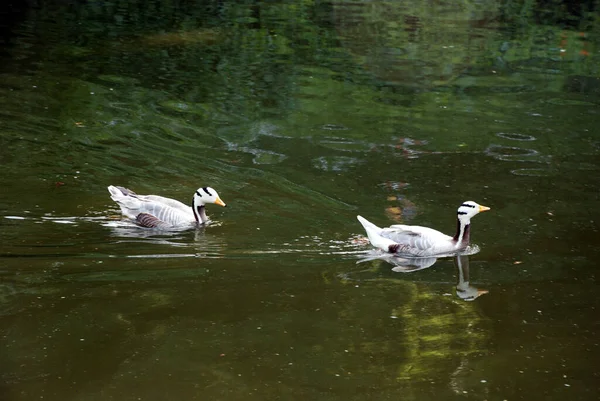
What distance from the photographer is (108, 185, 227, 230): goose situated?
384 inches

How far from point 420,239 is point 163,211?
2776mm

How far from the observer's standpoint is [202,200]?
32.0ft

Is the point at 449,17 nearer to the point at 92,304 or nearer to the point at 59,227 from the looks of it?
the point at 59,227

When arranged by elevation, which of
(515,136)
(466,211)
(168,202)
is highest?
(466,211)

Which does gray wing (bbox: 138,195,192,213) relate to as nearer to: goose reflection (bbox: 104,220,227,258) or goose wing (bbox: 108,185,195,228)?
goose wing (bbox: 108,185,195,228)

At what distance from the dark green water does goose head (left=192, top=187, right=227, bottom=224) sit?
0.20 m

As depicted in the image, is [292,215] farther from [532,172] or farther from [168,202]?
[532,172]

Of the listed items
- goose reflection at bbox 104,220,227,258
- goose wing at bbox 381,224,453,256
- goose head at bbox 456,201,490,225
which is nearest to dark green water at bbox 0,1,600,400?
goose reflection at bbox 104,220,227,258

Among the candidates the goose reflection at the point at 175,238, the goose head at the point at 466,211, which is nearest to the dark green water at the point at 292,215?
the goose reflection at the point at 175,238

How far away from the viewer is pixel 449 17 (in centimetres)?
2403

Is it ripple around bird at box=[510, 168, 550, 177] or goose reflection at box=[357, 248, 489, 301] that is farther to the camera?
ripple around bird at box=[510, 168, 550, 177]

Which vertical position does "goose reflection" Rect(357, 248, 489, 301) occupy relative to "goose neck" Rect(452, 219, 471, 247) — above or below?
below

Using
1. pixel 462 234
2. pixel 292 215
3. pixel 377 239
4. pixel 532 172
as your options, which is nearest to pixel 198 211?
pixel 292 215

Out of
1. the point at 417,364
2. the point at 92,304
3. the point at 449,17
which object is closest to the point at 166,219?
the point at 92,304
